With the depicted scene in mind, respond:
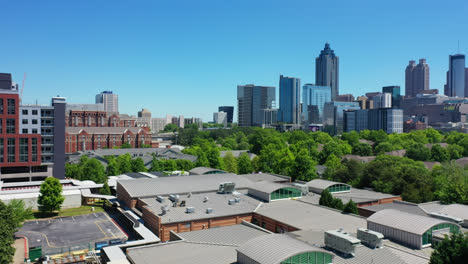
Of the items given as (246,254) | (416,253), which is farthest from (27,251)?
(416,253)

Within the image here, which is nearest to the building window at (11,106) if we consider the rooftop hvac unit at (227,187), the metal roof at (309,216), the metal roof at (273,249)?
the rooftop hvac unit at (227,187)

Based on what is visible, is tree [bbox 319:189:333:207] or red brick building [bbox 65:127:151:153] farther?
red brick building [bbox 65:127:151:153]

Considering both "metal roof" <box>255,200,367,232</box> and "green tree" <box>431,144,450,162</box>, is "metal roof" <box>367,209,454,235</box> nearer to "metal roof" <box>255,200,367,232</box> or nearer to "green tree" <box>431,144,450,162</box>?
"metal roof" <box>255,200,367,232</box>

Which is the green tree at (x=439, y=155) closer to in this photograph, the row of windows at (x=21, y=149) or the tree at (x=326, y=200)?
the tree at (x=326, y=200)

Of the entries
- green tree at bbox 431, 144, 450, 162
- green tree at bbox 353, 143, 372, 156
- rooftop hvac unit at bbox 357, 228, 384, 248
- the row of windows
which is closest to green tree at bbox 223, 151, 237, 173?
the row of windows

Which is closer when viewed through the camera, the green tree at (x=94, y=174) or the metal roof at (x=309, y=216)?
the metal roof at (x=309, y=216)

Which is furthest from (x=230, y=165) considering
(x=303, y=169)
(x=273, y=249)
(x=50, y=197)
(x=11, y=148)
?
(x=273, y=249)

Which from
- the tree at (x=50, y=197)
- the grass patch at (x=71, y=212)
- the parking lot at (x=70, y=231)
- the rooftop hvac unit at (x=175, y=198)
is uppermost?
the rooftop hvac unit at (x=175, y=198)
